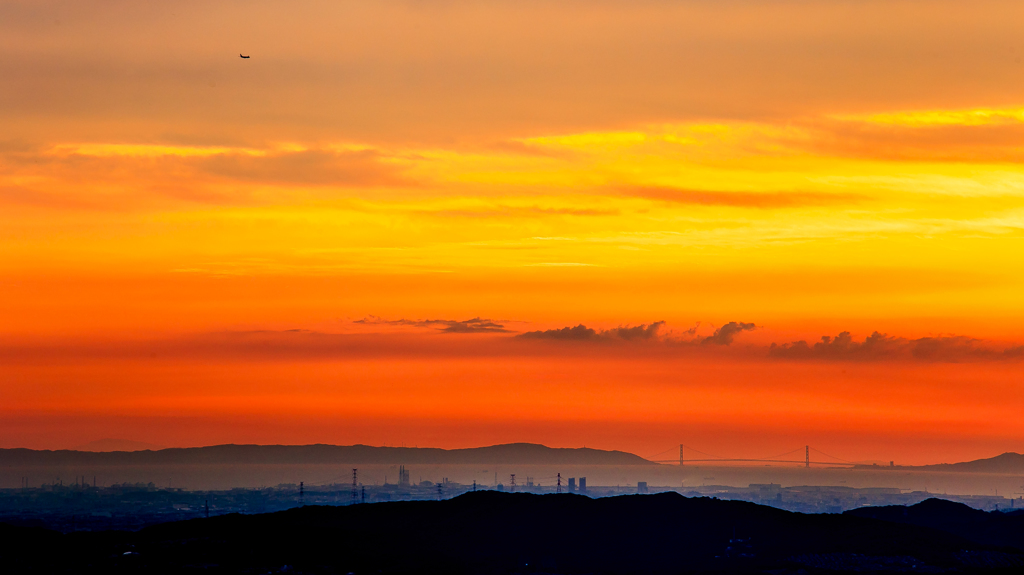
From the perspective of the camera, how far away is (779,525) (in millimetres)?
181750

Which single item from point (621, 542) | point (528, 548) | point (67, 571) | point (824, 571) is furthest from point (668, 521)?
point (67, 571)

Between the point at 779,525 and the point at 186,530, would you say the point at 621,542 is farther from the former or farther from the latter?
the point at 186,530

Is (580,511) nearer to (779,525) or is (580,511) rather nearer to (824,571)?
(779,525)

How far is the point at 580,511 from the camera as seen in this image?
19125 centimetres

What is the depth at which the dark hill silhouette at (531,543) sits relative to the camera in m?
150

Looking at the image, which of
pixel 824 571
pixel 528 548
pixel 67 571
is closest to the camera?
pixel 67 571

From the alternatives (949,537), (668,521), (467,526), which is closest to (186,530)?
(467,526)

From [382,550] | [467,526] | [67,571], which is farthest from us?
[467,526]

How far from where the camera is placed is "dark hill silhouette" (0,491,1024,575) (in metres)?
150

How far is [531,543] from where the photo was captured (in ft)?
578

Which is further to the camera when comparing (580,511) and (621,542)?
(580,511)

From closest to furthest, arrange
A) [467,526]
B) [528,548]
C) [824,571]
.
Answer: [824,571] → [528,548] → [467,526]

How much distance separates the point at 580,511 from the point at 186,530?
64001mm

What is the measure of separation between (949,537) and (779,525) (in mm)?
25611
